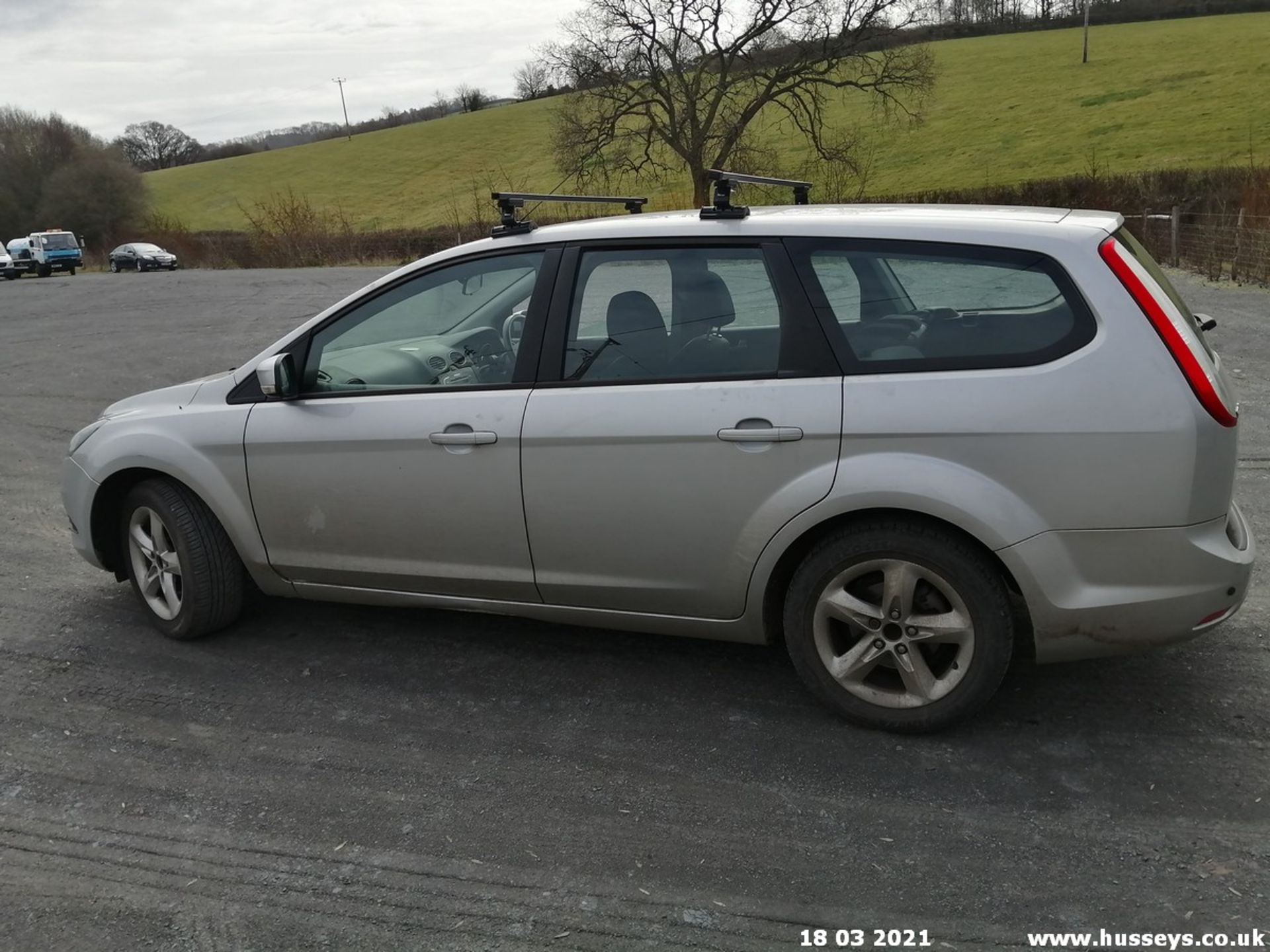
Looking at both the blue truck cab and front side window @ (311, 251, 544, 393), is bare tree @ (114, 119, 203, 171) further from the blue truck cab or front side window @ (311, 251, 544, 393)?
front side window @ (311, 251, 544, 393)

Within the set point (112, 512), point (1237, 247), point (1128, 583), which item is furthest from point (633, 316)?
point (1237, 247)

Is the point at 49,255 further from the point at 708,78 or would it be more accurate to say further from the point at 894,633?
the point at 894,633

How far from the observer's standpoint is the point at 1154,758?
341 centimetres

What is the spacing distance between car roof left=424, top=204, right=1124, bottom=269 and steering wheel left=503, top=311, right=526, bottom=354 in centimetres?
27

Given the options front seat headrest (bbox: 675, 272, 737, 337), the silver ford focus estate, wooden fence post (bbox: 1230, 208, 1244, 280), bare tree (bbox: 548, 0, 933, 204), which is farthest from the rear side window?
bare tree (bbox: 548, 0, 933, 204)

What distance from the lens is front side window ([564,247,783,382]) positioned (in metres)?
3.73

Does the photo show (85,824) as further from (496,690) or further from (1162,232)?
(1162,232)

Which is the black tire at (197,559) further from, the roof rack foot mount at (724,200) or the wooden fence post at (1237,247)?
the wooden fence post at (1237,247)

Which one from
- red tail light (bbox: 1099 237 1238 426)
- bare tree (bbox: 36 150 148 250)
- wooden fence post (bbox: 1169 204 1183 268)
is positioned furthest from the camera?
bare tree (bbox: 36 150 148 250)

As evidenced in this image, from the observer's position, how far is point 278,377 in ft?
14.1

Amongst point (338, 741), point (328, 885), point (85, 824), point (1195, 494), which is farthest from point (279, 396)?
point (1195, 494)

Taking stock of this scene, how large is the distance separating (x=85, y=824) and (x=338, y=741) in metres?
0.82

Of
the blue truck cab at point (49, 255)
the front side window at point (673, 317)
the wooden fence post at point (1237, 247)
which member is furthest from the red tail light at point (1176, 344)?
the blue truck cab at point (49, 255)

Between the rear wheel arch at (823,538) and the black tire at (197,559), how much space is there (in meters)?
A: 2.40
